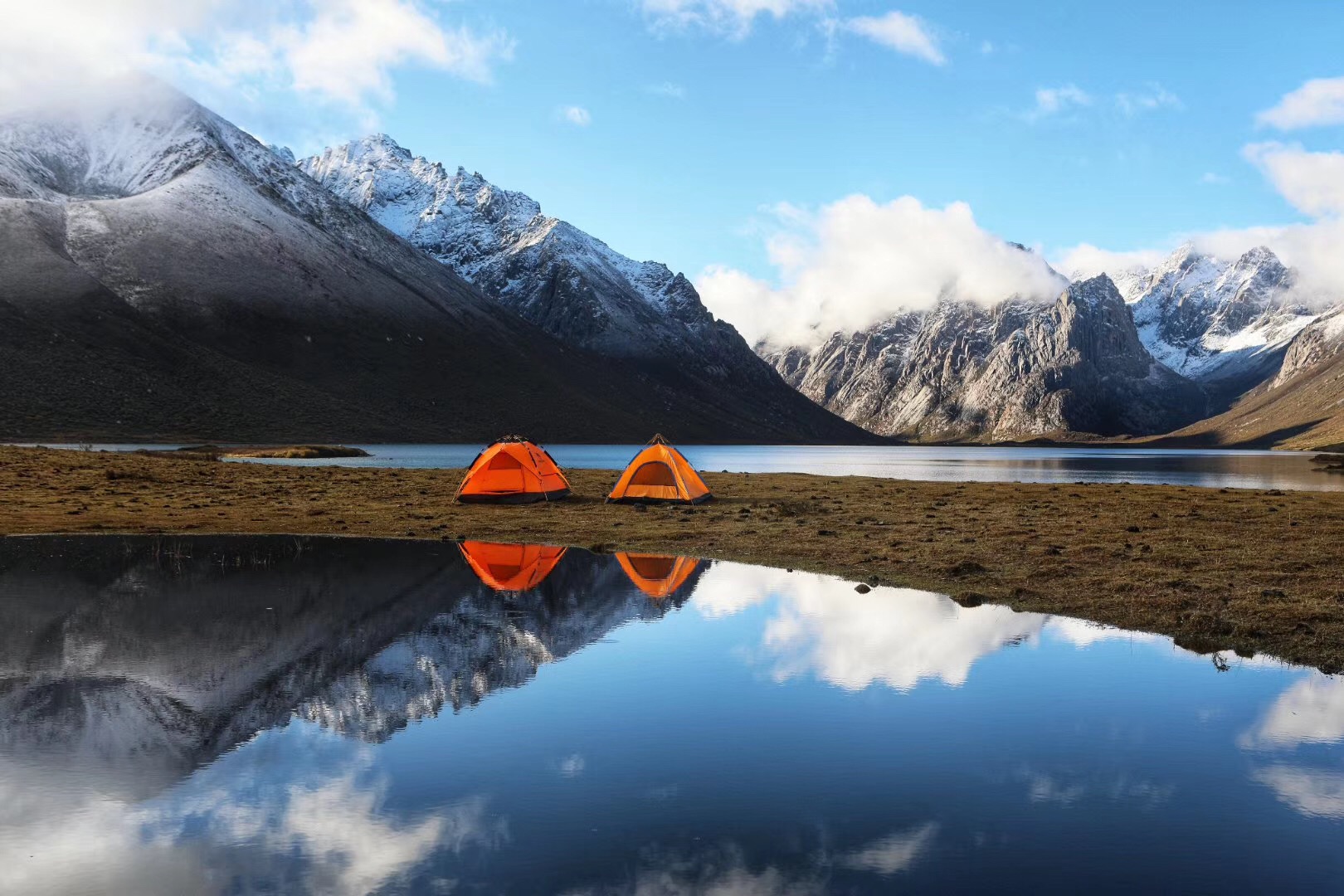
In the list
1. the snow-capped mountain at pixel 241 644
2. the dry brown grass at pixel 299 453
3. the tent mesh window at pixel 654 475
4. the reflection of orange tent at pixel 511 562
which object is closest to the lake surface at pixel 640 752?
the snow-capped mountain at pixel 241 644

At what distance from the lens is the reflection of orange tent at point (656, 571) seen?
25766 millimetres

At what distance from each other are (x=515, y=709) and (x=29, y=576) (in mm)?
19358

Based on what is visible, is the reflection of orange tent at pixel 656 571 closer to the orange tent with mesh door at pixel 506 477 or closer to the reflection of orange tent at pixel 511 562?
the reflection of orange tent at pixel 511 562

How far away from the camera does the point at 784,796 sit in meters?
11.1

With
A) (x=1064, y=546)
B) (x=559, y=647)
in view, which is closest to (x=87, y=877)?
(x=559, y=647)

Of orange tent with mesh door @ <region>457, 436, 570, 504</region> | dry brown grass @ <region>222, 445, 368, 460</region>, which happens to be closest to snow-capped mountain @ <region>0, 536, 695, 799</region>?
orange tent with mesh door @ <region>457, 436, 570, 504</region>

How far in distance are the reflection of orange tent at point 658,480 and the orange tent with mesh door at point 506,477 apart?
14.8 feet

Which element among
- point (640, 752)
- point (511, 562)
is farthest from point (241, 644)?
point (511, 562)

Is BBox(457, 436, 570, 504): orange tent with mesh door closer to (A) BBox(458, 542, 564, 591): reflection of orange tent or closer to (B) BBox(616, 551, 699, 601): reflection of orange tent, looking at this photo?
(A) BBox(458, 542, 564, 591): reflection of orange tent

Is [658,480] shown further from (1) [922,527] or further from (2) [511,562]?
(2) [511,562]

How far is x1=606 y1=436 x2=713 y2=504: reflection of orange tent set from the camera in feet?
160

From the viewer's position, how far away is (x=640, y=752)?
494 inches

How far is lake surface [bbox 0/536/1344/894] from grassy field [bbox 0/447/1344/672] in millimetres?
3644

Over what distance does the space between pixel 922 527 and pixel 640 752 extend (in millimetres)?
28973
